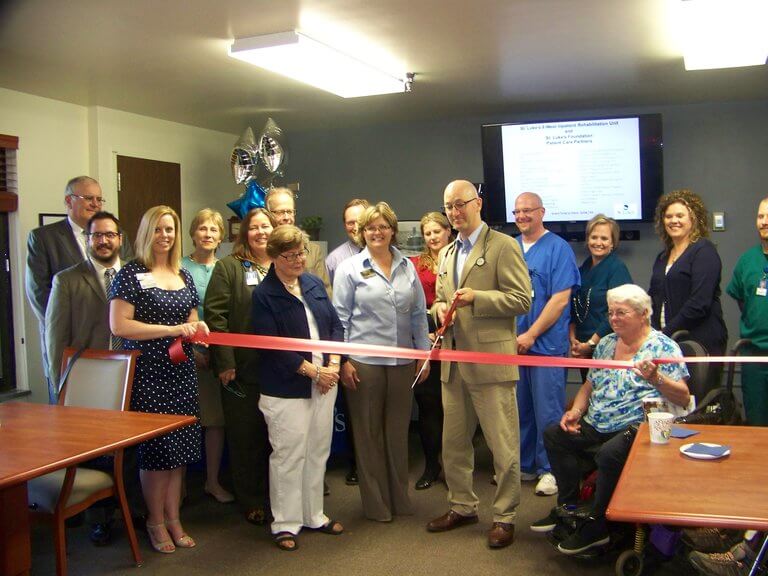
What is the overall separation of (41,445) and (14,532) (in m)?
0.28

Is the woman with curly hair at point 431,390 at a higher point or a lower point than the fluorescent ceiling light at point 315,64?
lower

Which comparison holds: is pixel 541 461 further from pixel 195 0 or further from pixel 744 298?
pixel 195 0

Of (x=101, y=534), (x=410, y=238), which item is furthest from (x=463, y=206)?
(x=410, y=238)

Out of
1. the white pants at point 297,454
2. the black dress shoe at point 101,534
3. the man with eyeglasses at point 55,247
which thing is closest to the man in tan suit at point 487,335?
the white pants at point 297,454

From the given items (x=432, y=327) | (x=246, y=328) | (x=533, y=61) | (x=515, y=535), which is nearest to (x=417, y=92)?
(x=533, y=61)

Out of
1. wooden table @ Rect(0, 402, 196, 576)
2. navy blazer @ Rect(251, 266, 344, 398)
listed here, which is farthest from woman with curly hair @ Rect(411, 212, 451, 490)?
wooden table @ Rect(0, 402, 196, 576)

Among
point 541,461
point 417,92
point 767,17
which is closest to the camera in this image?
point 767,17

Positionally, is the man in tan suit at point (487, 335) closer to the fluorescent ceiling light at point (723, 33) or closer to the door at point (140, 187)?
the fluorescent ceiling light at point (723, 33)

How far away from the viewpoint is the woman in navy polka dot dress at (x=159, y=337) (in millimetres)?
3385

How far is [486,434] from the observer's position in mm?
3604

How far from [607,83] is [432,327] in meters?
2.08

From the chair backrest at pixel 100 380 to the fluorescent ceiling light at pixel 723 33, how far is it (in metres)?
2.87

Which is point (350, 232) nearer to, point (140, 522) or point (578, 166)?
point (140, 522)

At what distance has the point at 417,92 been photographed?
17.9 feet
